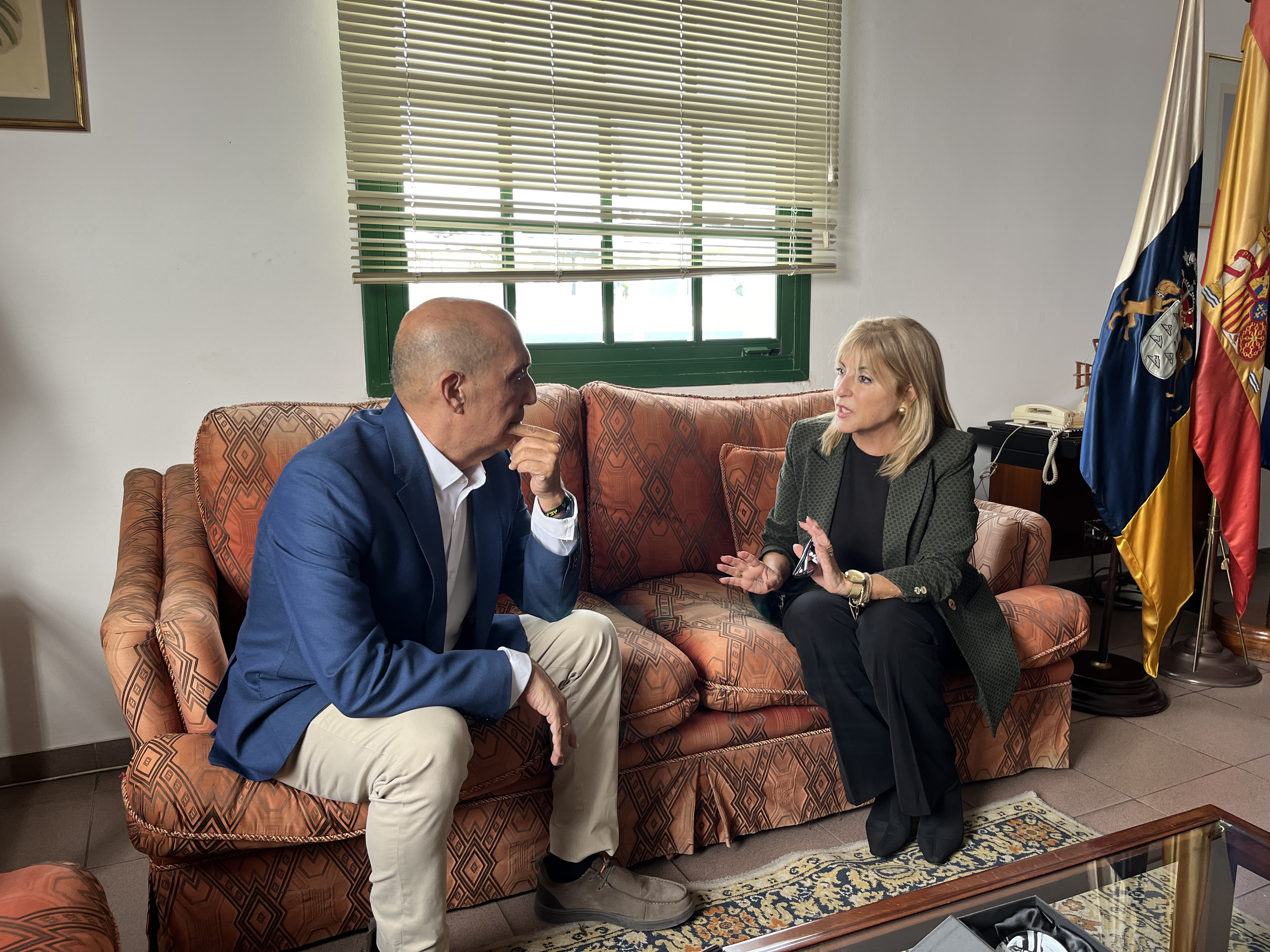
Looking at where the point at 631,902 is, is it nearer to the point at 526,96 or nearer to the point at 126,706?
the point at 126,706

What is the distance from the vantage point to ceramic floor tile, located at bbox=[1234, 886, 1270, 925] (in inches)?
50.4

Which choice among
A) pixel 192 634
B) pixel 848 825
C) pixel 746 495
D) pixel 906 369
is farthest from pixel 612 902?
pixel 906 369

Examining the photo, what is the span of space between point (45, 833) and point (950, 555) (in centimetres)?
213

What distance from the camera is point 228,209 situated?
7.65ft

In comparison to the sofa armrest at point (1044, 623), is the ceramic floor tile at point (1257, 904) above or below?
below

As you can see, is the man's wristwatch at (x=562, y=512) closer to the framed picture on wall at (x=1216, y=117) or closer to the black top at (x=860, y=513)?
the black top at (x=860, y=513)

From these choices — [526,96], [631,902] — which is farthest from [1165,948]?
[526,96]

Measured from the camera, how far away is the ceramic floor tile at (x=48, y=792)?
7.29 feet

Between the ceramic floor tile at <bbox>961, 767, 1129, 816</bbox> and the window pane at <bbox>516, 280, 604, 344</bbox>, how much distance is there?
168 centimetres

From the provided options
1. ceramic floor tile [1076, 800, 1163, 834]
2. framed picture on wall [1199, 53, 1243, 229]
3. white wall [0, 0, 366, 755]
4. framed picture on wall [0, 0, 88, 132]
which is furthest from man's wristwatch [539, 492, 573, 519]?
framed picture on wall [1199, 53, 1243, 229]

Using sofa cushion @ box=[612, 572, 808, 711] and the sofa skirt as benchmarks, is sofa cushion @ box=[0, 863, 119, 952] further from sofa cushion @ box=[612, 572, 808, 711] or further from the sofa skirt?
sofa cushion @ box=[612, 572, 808, 711]

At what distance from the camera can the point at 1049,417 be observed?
10.5 feet

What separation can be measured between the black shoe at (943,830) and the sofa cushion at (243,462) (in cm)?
111

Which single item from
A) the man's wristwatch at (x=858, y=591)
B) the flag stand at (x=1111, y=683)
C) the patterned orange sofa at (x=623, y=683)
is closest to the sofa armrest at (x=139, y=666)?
the patterned orange sofa at (x=623, y=683)
